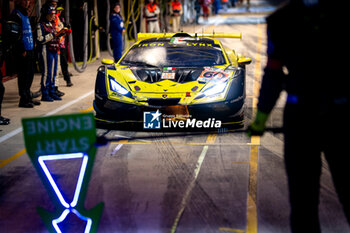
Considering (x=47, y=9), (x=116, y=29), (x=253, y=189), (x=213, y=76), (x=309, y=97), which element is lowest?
(x=253, y=189)

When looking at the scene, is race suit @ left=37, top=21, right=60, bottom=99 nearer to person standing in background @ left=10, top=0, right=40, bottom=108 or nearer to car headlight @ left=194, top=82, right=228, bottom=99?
person standing in background @ left=10, top=0, right=40, bottom=108

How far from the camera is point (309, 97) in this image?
9.47 feet

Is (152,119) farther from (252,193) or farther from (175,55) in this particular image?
(252,193)

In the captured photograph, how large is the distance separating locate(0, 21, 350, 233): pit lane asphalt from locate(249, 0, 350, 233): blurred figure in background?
1036 millimetres

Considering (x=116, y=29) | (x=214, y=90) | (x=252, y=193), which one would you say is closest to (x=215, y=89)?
(x=214, y=90)

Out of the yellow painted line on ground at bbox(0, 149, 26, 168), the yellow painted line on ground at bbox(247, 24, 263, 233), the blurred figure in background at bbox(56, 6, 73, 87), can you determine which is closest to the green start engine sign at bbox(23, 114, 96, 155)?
the yellow painted line on ground at bbox(247, 24, 263, 233)

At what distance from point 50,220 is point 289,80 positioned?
2.04 meters

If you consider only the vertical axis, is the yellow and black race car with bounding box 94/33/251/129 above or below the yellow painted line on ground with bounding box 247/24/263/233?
above

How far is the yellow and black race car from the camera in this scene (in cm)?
643

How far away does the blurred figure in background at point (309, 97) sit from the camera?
2.77 meters

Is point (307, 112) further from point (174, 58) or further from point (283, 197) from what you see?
point (174, 58)

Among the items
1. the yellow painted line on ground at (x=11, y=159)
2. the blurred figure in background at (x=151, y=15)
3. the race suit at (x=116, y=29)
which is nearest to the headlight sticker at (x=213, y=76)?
the yellow painted line on ground at (x=11, y=159)

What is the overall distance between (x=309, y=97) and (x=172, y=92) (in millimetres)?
3796

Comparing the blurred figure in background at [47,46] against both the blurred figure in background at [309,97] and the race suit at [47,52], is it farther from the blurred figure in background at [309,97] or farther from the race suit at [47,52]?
the blurred figure in background at [309,97]
